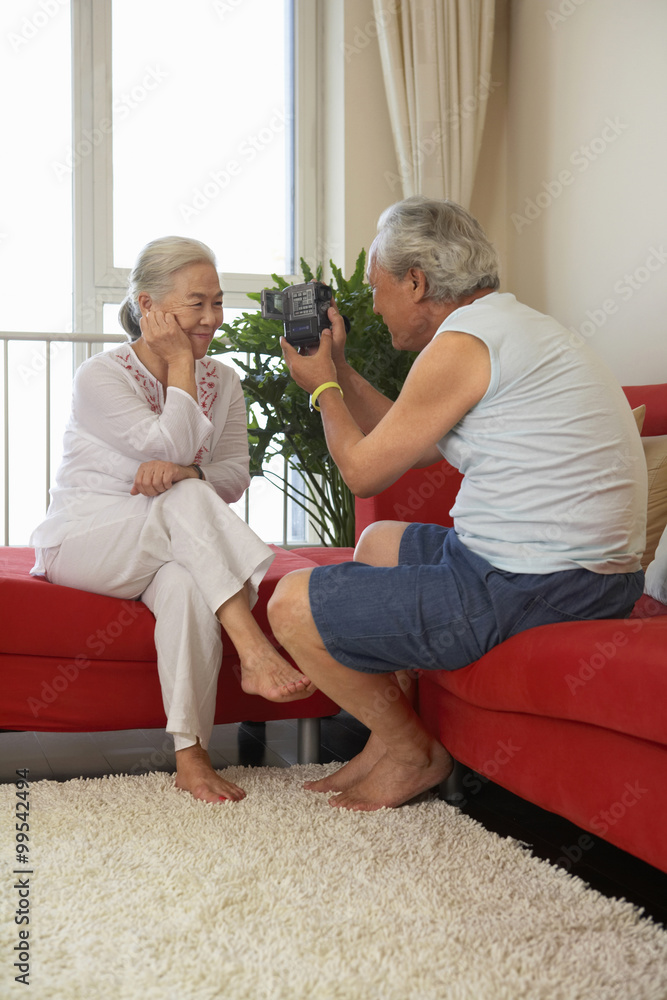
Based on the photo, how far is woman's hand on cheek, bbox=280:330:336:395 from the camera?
67.5 inches

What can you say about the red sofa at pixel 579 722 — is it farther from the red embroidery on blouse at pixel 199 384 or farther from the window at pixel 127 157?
the window at pixel 127 157

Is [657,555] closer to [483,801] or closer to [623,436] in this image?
[623,436]

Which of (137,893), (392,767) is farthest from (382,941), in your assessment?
(392,767)

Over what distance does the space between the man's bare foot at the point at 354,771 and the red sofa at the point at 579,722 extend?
0.13 m

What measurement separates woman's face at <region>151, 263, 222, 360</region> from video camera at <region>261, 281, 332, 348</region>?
18 centimetres

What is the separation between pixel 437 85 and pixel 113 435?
229 cm

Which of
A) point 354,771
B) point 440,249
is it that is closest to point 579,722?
point 354,771

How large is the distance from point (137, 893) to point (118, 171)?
3.02m

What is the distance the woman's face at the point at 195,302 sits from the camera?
190 centimetres

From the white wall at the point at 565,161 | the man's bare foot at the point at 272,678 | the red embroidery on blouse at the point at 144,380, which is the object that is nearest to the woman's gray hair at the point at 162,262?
the red embroidery on blouse at the point at 144,380

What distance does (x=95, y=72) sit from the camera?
3.50 metres

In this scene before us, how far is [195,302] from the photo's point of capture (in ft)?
6.25

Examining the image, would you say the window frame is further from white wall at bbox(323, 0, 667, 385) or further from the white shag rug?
the white shag rug

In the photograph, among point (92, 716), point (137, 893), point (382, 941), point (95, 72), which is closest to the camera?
point (382, 941)
